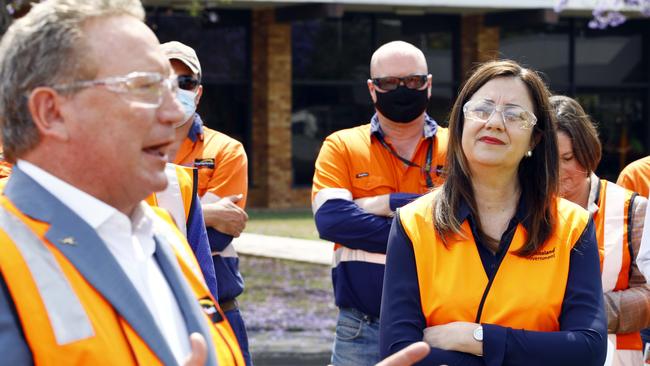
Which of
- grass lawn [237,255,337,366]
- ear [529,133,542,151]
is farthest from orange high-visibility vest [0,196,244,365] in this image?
grass lawn [237,255,337,366]

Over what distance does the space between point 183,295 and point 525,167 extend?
197 centimetres

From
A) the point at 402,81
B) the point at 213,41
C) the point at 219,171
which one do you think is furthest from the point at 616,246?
the point at 213,41

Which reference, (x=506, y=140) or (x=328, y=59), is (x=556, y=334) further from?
(x=328, y=59)

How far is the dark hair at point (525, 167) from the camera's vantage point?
411 centimetres

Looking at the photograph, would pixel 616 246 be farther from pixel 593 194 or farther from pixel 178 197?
pixel 178 197

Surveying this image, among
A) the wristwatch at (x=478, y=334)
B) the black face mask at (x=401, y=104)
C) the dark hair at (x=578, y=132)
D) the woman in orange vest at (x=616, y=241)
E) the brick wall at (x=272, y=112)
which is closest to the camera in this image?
the wristwatch at (x=478, y=334)

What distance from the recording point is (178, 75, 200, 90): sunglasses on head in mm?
5461

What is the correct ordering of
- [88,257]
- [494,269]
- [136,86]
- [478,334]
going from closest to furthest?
[88,257], [136,86], [478,334], [494,269]

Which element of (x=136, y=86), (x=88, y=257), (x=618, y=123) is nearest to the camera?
(x=88, y=257)

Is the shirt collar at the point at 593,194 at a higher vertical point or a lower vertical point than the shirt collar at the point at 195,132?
lower

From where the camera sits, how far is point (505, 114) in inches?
168

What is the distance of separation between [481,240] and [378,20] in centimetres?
2259

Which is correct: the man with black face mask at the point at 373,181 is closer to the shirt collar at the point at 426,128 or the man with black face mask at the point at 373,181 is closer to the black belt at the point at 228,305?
the shirt collar at the point at 426,128

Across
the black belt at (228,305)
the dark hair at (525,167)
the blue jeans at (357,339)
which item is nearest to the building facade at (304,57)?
the black belt at (228,305)
